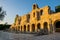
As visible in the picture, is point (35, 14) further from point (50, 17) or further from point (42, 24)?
point (50, 17)

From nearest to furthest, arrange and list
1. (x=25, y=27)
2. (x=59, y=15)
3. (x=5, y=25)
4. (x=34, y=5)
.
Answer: (x=59, y=15)
(x=34, y=5)
(x=25, y=27)
(x=5, y=25)

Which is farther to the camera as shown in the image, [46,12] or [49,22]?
[46,12]

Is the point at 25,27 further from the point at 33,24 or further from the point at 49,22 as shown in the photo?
the point at 49,22

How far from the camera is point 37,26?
119 ft

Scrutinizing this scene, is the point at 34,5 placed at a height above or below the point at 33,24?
above

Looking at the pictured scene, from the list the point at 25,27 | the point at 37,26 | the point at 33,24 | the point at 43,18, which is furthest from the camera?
the point at 25,27

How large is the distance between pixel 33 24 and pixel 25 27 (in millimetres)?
7936

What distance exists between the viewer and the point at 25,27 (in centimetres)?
4628

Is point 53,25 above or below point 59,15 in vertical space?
below

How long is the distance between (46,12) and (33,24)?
809cm

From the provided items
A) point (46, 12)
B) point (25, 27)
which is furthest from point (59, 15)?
point (25, 27)

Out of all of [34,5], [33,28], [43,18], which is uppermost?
[34,5]

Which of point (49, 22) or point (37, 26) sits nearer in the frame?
point (49, 22)

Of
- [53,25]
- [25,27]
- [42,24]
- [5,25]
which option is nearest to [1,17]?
[42,24]
